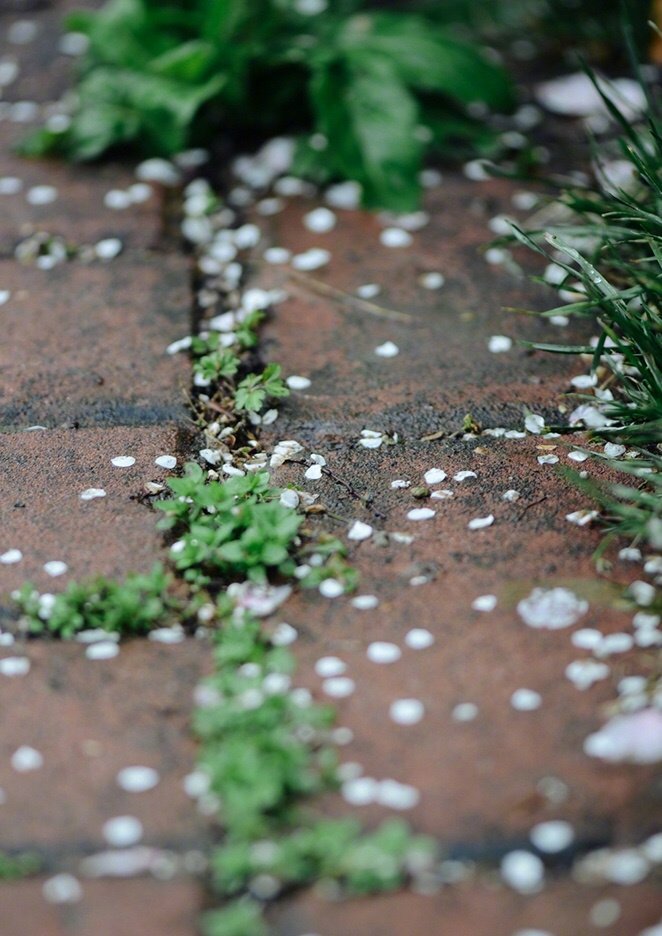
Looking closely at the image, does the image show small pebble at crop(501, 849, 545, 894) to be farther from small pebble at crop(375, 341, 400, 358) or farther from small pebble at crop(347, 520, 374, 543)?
small pebble at crop(375, 341, 400, 358)

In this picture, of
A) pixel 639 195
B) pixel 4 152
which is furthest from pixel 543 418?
pixel 4 152

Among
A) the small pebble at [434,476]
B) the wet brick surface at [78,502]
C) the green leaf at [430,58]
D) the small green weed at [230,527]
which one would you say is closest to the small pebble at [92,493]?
the wet brick surface at [78,502]

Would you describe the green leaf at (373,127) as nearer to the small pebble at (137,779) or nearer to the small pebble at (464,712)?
the small pebble at (464,712)

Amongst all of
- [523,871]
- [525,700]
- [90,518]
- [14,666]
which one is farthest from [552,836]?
[90,518]

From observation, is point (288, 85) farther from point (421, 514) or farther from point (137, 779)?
point (137, 779)

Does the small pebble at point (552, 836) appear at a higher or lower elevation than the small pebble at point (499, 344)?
lower

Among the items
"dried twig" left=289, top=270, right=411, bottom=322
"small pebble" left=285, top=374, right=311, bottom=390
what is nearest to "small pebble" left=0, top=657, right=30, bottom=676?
"small pebble" left=285, top=374, right=311, bottom=390

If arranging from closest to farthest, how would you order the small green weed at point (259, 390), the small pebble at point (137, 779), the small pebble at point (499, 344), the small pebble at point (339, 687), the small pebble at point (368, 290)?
the small pebble at point (137, 779) < the small pebble at point (339, 687) < the small green weed at point (259, 390) < the small pebble at point (499, 344) < the small pebble at point (368, 290)
